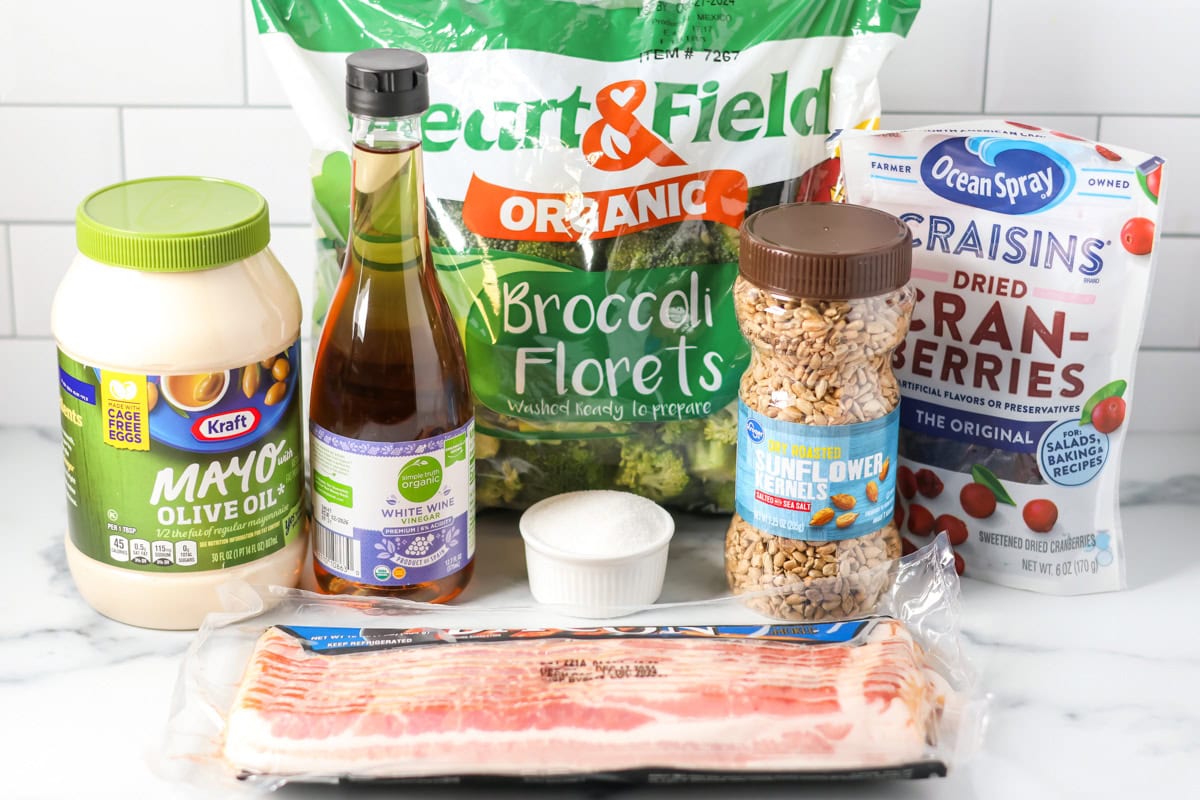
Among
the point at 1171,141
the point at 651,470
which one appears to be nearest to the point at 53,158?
the point at 651,470

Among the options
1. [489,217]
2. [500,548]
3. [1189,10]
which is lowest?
[500,548]

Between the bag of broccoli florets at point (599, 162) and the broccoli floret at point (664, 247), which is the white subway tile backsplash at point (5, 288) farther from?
the broccoli floret at point (664, 247)

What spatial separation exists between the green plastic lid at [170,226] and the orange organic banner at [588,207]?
181 mm

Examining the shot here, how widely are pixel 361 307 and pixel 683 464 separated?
305mm

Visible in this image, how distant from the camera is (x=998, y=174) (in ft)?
3.47

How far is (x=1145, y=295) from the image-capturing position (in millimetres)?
1036

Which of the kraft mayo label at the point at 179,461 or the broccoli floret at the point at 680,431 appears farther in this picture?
the broccoli floret at the point at 680,431

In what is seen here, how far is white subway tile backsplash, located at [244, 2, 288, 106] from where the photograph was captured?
1.24 m

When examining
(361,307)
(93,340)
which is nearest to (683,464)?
(361,307)

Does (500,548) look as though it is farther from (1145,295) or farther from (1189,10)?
(1189,10)

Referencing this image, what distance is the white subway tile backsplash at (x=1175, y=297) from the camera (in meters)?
1.33

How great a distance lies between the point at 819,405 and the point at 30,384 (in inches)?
30.3

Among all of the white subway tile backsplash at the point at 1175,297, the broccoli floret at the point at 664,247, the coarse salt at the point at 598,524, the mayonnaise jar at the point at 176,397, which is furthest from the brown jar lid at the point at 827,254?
the white subway tile backsplash at the point at 1175,297

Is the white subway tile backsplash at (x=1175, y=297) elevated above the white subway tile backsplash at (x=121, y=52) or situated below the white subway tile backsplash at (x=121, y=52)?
below
